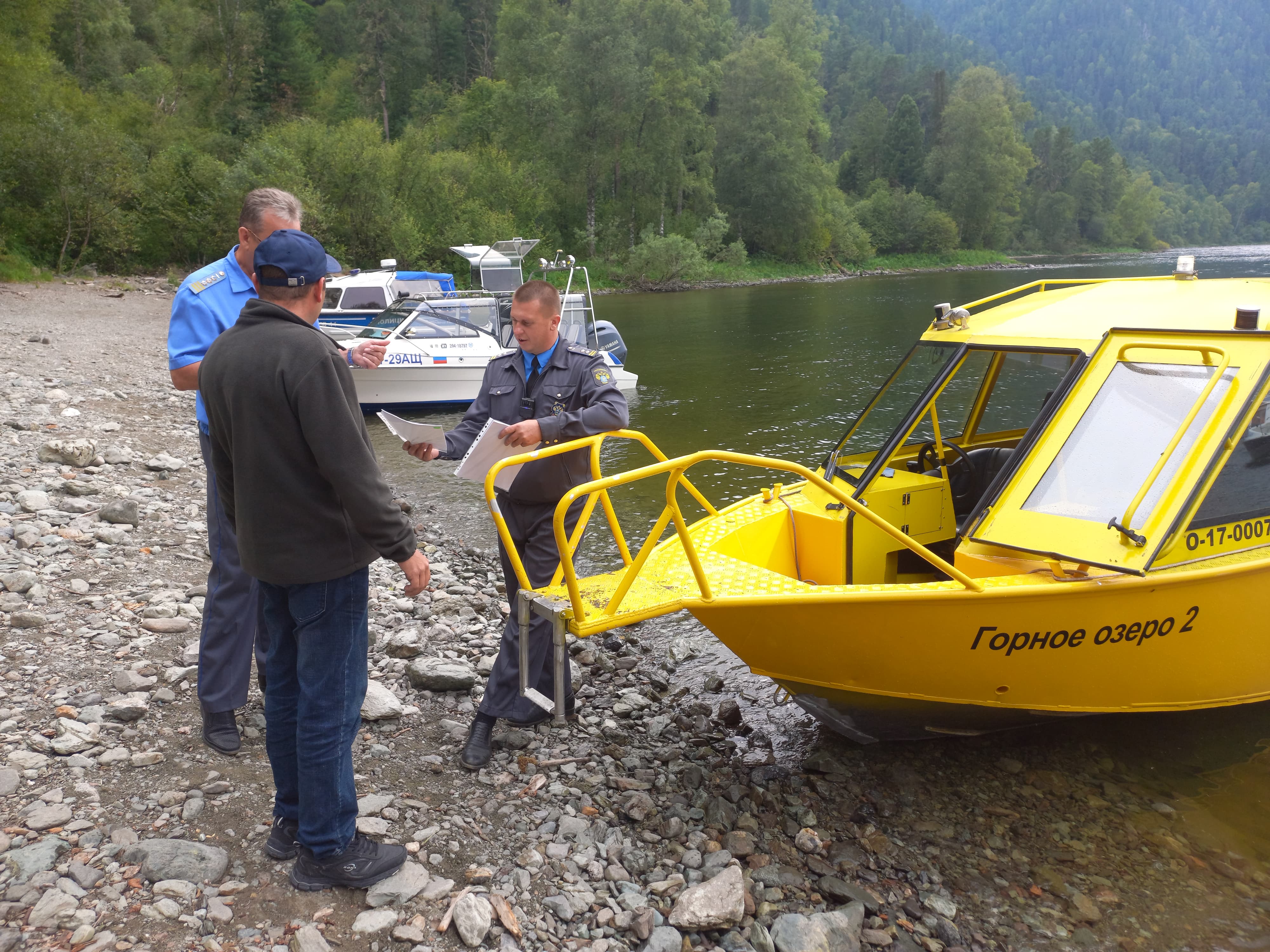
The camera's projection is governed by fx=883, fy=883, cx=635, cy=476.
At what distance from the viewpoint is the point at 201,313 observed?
3637 millimetres

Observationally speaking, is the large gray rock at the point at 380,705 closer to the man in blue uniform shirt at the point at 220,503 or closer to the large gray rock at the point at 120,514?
the man in blue uniform shirt at the point at 220,503

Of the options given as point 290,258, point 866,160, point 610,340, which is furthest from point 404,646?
point 866,160

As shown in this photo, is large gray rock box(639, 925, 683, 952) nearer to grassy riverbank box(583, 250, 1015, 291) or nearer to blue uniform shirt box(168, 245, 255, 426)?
blue uniform shirt box(168, 245, 255, 426)

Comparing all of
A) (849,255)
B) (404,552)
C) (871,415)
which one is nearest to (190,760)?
(404,552)

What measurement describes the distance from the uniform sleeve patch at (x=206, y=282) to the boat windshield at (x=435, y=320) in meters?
11.8

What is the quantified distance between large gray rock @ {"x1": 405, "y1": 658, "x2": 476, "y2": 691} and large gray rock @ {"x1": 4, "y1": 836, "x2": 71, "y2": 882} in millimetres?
1909

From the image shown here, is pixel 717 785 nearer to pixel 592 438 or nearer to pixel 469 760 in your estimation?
pixel 469 760

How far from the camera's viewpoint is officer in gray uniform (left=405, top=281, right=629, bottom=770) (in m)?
3.93

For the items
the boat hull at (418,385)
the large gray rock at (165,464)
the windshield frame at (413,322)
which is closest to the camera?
the large gray rock at (165,464)

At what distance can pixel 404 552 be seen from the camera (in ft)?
9.11

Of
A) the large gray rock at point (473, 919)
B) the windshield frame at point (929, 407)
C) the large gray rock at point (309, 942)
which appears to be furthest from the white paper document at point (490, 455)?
the windshield frame at point (929, 407)

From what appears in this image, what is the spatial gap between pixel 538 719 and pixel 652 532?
1.43 m

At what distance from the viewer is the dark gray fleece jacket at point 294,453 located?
2.57 m

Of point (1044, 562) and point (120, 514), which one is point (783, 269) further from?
point (1044, 562)
